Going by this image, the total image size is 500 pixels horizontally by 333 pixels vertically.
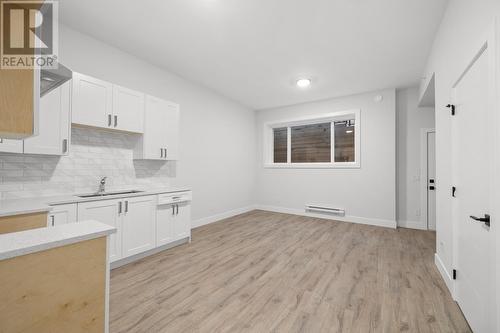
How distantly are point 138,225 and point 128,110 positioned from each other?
1.60 m

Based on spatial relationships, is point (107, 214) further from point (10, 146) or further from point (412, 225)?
point (412, 225)

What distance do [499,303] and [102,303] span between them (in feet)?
7.10

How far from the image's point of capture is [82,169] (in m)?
2.81

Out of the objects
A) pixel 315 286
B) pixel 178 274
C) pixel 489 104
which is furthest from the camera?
pixel 178 274

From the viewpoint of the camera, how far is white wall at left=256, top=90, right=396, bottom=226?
4543 mm

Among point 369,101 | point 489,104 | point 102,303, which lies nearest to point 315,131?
point 369,101

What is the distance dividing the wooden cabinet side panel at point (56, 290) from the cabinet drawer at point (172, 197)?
2.18m

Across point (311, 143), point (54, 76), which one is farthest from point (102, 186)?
point (311, 143)

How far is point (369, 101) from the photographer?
4773 mm

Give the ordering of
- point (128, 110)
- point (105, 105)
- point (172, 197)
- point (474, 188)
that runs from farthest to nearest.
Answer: point (172, 197), point (128, 110), point (105, 105), point (474, 188)

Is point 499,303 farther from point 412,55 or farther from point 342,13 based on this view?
point 412,55

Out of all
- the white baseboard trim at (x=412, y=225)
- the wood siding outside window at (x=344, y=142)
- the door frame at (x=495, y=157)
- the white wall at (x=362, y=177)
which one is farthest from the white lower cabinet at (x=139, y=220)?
the white baseboard trim at (x=412, y=225)

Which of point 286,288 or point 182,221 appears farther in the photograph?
point 182,221

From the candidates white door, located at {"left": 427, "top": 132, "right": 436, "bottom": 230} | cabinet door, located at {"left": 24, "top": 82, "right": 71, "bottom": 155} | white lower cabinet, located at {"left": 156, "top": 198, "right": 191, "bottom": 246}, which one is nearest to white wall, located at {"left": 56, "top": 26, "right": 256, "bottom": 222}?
cabinet door, located at {"left": 24, "top": 82, "right": 71, "bottom": 155}
